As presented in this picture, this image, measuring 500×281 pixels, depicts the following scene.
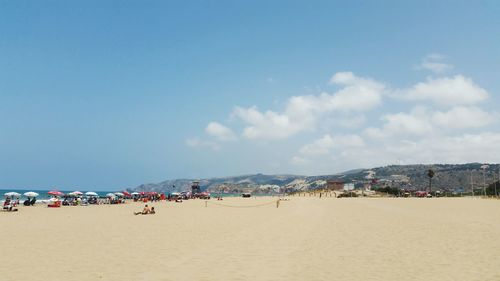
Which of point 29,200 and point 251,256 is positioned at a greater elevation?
point 29,200

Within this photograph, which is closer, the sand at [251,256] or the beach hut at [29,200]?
the sand at [251,256]

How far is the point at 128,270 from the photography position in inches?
400

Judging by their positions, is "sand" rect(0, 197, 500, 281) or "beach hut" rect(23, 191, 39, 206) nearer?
"sand" rect(0, 197, 500, 281)

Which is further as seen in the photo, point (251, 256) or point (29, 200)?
point (29, 200)

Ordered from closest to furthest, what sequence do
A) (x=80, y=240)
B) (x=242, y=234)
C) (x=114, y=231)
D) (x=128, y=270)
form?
1. (x=128, y=270)
2. (x=80, y=240)
3. (x=242, y=234)
4. (x=114, y=231)

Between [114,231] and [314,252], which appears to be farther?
[114,231]

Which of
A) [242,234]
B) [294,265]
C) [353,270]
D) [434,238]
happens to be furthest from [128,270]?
[434,238]

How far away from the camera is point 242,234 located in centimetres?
1856

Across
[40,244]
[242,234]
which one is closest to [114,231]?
[40,244]

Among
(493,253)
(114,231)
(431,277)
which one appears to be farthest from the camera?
(114,231)

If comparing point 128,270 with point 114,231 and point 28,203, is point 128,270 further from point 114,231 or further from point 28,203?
point 28,203

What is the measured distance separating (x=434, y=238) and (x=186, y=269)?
450 inches

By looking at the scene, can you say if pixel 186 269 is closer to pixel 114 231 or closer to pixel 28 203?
→ pixel 114 231

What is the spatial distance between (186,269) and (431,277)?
5897mm
